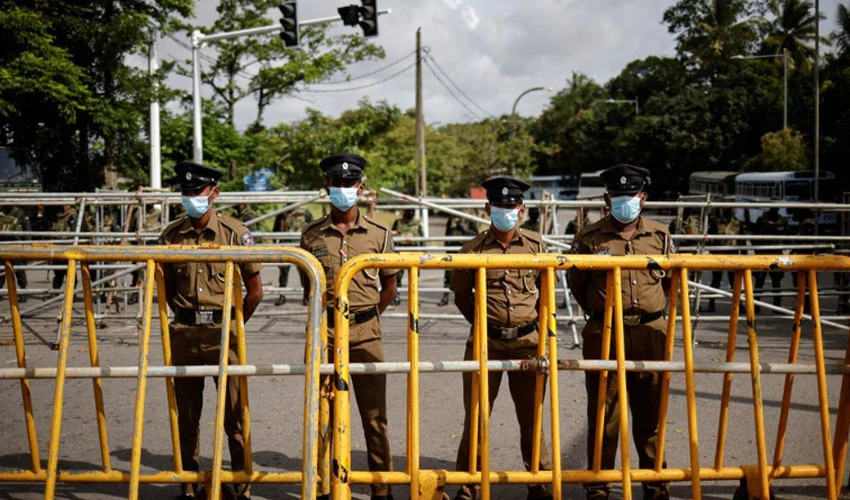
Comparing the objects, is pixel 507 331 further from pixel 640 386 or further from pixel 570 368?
pixel 640 386

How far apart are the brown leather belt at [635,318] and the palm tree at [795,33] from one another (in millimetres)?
49248

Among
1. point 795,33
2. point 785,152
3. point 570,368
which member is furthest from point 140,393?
point 795,33

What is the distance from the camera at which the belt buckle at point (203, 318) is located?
4531mm

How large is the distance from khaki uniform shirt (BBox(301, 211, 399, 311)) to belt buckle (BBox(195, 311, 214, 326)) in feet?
2.32

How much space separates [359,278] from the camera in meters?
4.66

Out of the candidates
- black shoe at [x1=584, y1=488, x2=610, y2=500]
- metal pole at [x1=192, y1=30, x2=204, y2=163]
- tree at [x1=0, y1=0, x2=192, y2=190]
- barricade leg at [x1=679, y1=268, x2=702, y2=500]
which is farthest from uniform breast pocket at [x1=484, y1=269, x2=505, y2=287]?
tree at [x1=0, y1=0, x2=192, y2=190]

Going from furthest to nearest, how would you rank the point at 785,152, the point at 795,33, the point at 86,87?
the point at 795,33 → the point at 785,152 → the point at 86,87

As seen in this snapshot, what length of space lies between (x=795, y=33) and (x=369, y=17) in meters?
43.5

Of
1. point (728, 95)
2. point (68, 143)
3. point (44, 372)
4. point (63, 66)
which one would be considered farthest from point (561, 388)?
point (728, 95)

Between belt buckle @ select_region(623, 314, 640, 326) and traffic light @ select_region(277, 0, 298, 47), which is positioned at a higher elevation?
traffic light @ select_region(277, 0, 298, 47)

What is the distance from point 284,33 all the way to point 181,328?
11425mm

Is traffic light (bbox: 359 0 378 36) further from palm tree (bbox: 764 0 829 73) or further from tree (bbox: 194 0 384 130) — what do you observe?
palm tree (bbox: 764 0 829 73)

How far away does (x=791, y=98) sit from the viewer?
4131cm

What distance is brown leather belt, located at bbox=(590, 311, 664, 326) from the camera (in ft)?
14.9
